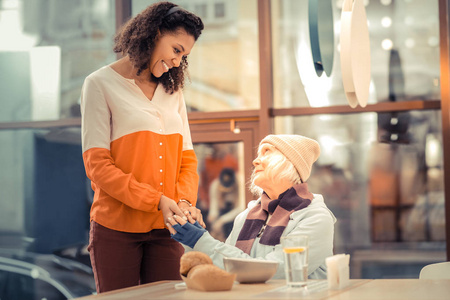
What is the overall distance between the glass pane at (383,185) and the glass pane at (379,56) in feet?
0.46

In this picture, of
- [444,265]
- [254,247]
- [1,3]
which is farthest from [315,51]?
[1,3]

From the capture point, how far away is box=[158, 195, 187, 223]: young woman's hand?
6.61 ft

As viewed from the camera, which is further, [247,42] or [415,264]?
[247,42]

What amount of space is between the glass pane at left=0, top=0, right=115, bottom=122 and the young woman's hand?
2.30 meters

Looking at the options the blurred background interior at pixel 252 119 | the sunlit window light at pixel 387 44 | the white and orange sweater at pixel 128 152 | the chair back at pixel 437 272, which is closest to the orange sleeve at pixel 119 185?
the white and orange sweater at pixel 128 152

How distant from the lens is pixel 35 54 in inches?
169

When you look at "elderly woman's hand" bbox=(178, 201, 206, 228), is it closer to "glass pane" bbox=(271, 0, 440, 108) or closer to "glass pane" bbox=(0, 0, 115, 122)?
"glass pane" bbox=(271, 0, 440, 108)

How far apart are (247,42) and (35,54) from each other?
1429 mm

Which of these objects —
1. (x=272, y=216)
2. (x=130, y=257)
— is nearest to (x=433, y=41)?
(x=272, y=216)

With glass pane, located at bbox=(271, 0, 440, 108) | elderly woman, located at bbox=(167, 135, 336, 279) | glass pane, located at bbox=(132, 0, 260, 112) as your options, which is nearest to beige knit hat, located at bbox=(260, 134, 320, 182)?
elderly woman, located at bbox=(167, 135, 336, 279)

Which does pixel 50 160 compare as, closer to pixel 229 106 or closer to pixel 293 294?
pixel 229 106

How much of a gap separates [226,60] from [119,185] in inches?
84.3

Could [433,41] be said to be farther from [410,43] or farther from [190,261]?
[190,261]

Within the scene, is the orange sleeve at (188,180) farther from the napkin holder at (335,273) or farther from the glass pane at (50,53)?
the glass pane at (50,53)
